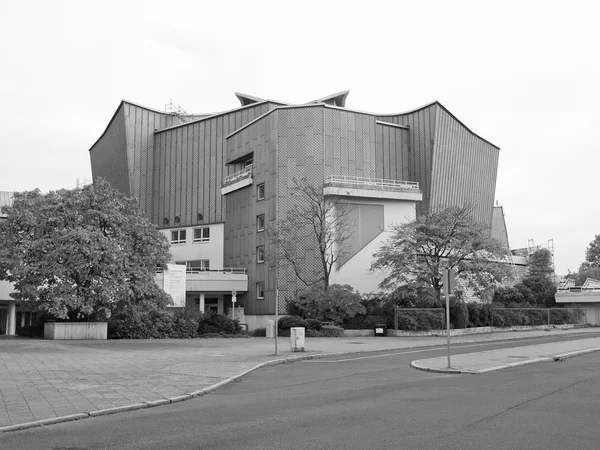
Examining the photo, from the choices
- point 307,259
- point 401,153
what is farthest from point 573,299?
point 307,259

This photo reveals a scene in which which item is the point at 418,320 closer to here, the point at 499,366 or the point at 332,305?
the point at 332,305

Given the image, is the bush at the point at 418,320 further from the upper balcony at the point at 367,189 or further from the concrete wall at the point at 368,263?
the upper balcony at the point at 367,189

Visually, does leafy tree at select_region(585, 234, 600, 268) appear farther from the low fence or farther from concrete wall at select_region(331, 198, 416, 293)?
concrete wall at select_region(331, 198, 416, 293)

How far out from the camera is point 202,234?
6088cm

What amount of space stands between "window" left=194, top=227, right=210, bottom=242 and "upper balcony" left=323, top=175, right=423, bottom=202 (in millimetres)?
17802

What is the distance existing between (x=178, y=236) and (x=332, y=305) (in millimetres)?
28142

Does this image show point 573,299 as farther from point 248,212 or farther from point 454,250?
point 248,212

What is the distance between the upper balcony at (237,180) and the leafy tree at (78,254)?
766 inches

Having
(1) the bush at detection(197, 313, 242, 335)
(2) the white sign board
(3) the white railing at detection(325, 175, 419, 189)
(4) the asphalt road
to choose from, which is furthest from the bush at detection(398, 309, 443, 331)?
(4) the asphalt road

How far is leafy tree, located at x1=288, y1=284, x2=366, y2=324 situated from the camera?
39250 mm

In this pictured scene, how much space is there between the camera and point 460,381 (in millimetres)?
14188

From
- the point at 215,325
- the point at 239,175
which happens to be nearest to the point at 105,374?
the point at 215,325

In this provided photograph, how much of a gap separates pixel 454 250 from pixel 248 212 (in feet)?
59.9

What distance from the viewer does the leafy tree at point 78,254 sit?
2986 centimetres
